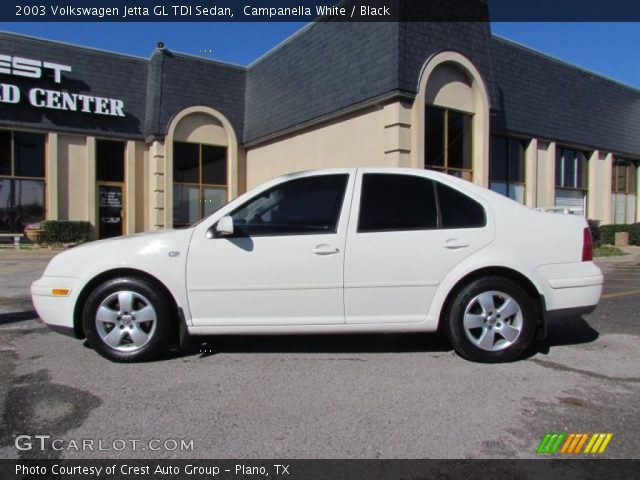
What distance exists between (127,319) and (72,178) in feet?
48.1

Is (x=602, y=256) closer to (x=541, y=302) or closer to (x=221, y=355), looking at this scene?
(x=541, y=302)

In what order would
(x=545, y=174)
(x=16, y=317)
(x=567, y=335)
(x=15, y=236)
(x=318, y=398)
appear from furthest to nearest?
(x=545, y=174) < (x=15, y=236) < (x=16, y=317) < (x=567, y=335) < (x=318, y=398)

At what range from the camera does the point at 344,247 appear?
162 inches

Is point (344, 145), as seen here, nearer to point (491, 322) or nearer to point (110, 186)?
point (110, 186)

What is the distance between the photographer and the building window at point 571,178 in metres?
18.4

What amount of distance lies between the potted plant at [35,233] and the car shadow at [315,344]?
43.2ft

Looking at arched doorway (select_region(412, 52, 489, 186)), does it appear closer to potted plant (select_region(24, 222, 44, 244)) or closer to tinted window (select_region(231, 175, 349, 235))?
tinted window (select_region(231, 175, 349, 235))

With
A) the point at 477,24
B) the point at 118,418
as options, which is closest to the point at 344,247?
the point at 118,418

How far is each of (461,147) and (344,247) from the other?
10.3 metres

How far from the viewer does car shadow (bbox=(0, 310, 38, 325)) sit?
5.89 meters

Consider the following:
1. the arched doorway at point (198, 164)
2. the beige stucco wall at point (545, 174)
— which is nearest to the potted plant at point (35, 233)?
the arched doorway at point (198, 164)

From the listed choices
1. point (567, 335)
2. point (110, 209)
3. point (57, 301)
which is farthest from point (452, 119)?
point (110, 209)

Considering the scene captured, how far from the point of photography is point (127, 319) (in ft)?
13.6

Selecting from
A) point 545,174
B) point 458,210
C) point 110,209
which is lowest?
point 458,210
